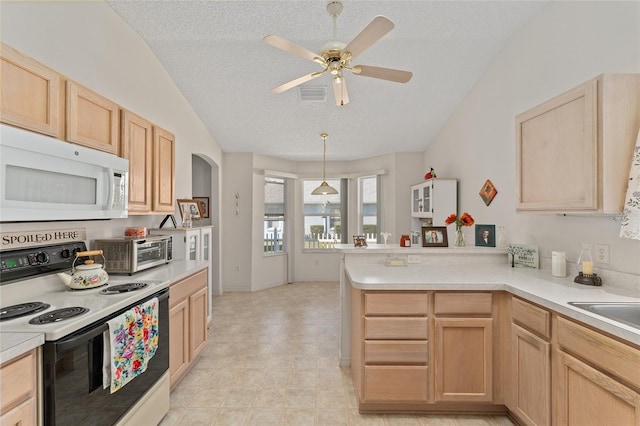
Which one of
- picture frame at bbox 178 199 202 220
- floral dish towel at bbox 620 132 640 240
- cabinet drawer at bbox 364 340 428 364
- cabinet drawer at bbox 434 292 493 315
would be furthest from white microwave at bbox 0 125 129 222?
floral dish towel at bbox 620 132 640 240

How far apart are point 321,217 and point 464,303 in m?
4.42

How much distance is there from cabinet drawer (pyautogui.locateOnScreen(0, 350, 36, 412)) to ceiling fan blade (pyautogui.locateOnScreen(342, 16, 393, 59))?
7.51 ft

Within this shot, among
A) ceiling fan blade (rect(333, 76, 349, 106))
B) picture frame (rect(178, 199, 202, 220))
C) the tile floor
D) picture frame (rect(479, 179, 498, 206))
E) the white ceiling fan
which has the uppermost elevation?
the white ceiling fan

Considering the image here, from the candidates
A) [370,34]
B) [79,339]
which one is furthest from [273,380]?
[370,34]

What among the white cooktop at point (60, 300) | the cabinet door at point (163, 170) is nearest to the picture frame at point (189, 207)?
the cabinet door at point (163, 170)

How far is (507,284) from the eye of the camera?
2.03 meters

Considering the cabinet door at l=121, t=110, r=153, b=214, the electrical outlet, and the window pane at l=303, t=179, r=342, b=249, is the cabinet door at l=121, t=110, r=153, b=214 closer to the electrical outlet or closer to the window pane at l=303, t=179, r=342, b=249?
the electrical outlet

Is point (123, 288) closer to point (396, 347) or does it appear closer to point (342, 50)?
point (396, 347)

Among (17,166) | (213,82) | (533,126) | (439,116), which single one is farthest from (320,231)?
(17,166)

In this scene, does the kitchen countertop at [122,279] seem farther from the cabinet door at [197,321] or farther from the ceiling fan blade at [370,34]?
the ceiling fan blade at [370,34]

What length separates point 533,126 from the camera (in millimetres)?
2090

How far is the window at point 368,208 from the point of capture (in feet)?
19.9

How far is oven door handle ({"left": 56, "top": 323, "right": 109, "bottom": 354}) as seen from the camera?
4.17ft

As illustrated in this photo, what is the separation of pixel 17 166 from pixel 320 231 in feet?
17.0
